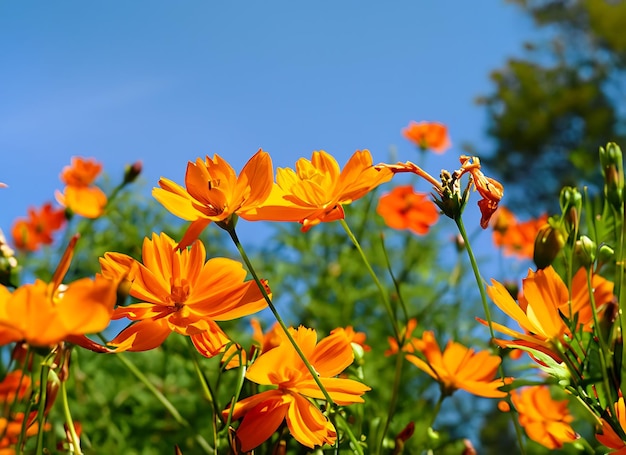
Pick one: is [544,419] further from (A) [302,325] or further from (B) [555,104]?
(B) [555,104]

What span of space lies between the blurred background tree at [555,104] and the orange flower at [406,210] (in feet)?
24.2

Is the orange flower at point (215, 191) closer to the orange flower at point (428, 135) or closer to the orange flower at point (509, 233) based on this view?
the orange flower at point (509, 233)

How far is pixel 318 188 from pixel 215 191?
6 cm

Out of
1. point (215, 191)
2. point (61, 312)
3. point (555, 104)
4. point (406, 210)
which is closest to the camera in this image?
point (61, 312)

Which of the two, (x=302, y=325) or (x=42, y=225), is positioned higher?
(x=42, y=225)

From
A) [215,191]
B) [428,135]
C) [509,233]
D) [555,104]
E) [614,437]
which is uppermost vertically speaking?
[555,104]

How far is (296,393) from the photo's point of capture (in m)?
0.40

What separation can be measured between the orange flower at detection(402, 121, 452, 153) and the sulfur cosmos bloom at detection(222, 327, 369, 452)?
51.6 inches

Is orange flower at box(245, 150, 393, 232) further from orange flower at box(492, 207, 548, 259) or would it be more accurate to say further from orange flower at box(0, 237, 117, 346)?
orange flower at box(492, 207, 548, 259)

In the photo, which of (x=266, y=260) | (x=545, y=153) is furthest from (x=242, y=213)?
(x=545, y=153)

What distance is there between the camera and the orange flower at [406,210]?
125cm

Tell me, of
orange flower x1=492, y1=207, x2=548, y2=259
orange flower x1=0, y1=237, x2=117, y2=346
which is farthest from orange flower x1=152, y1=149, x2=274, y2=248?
orange flower x1=492, y1=207, x2=548, y2=259

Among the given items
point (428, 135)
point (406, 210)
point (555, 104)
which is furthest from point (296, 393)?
point (555, 104)

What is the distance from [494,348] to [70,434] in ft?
1.21
